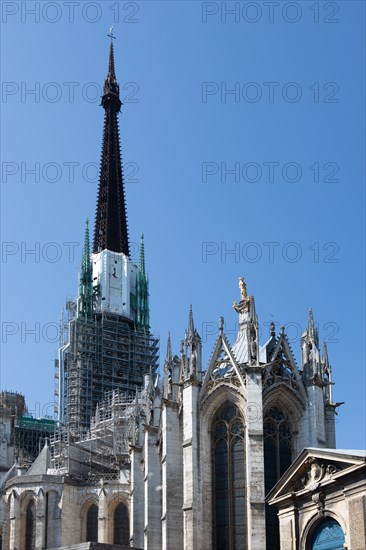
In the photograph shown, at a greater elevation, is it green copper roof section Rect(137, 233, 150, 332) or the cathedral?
green copper roof section Rect(137, 233, 150, 332)

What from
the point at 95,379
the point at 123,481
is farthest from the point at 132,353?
the point at 123,481

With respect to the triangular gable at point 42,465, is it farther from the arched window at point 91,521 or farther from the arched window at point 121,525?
the arched window at point 121,525

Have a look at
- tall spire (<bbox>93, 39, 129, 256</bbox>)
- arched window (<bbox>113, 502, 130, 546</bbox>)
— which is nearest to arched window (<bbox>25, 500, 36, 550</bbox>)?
arched window (<bbox>113, 502, 130, 546</bbox>)

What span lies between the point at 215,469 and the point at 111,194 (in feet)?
189

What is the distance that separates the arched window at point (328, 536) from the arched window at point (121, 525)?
1171 inches

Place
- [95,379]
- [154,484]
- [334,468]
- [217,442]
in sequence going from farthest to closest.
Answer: [95,379] < [154,484] < [217,442] < [334,468]

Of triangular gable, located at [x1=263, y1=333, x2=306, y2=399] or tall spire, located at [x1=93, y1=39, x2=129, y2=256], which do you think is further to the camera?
tall spire, located at [x1=93, y1=39, x2=129, y2=256]

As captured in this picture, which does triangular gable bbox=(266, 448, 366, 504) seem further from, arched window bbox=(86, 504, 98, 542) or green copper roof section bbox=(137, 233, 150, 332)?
green copper roof section bbox=(137, 233, 150, 332)

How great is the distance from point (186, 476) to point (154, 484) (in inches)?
221

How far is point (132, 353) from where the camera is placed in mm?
85312

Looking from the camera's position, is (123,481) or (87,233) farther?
(87,233)

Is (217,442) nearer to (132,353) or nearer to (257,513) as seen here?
(257,513)

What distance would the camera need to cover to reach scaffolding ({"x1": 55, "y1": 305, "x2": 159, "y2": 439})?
80.5 metres

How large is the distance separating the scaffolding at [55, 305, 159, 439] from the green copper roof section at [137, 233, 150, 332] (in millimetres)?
1738
